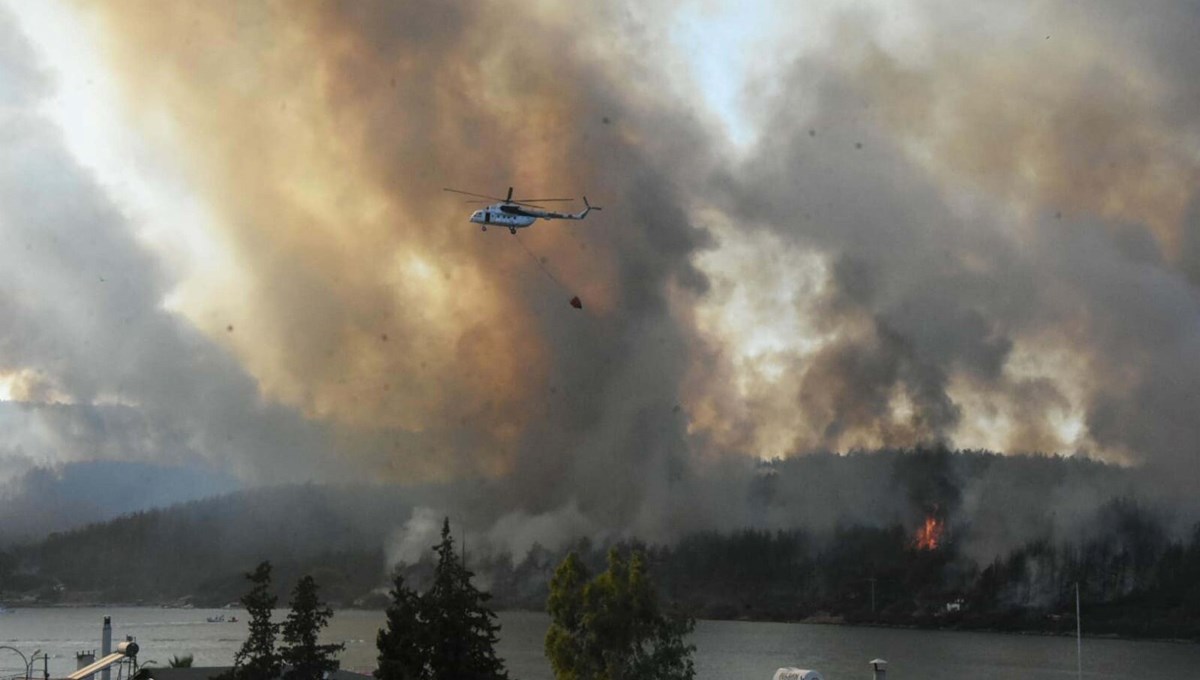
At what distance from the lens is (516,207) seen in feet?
431

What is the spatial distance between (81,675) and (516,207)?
73380 mm

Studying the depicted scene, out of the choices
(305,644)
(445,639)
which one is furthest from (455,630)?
(305,644)

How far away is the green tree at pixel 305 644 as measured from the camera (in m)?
61.4

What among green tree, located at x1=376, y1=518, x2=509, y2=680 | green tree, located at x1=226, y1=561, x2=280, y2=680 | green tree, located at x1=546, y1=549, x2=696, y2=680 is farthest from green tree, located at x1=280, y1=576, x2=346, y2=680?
green tree, located at x1=546, y1=549, x2=696, y2=680

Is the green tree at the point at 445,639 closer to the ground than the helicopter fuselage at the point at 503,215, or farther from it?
closer to the ground

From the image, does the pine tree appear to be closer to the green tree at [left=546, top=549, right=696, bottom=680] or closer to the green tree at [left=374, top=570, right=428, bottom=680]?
the green tree at [left=374, top=570, right=428, bottom=680]

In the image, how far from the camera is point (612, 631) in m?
87.8

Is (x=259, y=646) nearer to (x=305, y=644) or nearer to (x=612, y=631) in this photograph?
(x=305, y=644)

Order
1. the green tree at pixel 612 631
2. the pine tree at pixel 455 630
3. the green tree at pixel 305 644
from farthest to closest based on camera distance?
the green tree at pixel 612 631, the green tree at pixel 305 644, the pine tree at pixel 455 630

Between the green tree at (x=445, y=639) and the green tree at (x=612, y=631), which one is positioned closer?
the green tree at (x=445, y=639)

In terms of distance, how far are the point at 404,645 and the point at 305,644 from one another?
6997 millimetres

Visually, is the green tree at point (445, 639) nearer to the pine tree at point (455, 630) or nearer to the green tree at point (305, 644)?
the pine tree at point (455, 630)

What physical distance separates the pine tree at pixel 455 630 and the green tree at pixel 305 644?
288 inches

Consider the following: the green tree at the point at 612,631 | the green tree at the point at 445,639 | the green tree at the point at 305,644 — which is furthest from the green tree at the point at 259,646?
the green tree at the point at 612,631
